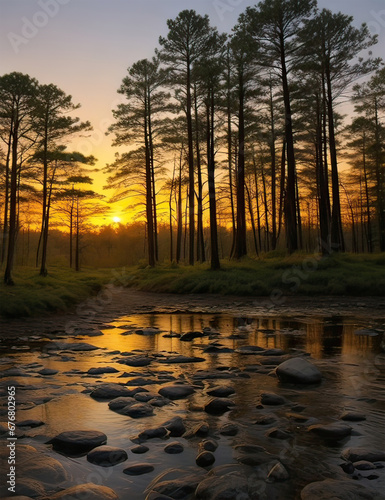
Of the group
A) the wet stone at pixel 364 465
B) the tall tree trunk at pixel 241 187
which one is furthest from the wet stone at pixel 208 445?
the tall tree trunk at pixel 241 187

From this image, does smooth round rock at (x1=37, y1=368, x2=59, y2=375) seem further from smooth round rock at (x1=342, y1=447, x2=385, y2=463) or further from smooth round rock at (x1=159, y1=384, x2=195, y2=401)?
smooth round rock at (x1=342, y1=447, x2=385, y2=463)

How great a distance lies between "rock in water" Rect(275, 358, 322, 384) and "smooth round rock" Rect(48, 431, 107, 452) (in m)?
2.29

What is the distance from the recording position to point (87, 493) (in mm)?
2092

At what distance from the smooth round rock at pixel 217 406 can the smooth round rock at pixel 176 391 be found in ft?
1.55

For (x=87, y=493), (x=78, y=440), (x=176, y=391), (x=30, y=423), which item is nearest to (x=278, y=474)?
(x=87, y=493)

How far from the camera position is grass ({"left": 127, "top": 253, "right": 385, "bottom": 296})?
15.3 meters

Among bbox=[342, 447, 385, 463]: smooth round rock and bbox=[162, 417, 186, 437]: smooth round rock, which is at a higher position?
bbox=[162, 417, 186, 437]: smooth round rock

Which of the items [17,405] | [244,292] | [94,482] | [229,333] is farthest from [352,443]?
[244,292]

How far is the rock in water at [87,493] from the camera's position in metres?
2.06

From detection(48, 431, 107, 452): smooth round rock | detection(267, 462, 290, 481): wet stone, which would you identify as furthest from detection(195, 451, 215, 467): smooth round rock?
detection(48, 431, 107, 452): smooth round rock

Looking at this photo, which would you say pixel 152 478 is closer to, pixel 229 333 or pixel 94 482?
pixel 94 482

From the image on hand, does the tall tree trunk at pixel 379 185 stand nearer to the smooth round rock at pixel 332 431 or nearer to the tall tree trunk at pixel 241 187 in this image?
the tall tree trunk at pixel 241 187

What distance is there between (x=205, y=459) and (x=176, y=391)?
148 centimetres

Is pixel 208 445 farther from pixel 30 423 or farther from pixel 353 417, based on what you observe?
pixel 30 423
